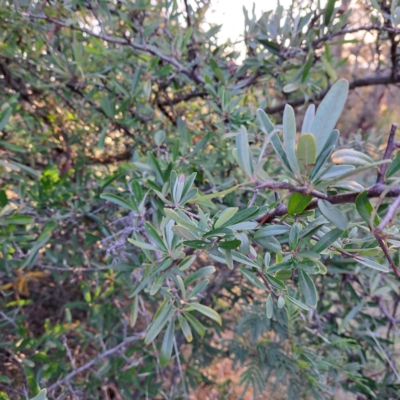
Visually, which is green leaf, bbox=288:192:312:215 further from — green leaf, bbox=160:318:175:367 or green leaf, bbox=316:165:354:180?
green leaf, bbox=160:318:175:367

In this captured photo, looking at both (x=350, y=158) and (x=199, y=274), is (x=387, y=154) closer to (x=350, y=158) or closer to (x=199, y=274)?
(x=350, y=158)

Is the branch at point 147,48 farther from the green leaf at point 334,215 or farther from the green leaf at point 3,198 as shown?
the green leaf at point 334,215

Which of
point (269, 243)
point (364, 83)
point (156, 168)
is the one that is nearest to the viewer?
point (269, 243)

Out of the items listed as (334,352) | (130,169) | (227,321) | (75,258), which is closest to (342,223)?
(130,169)

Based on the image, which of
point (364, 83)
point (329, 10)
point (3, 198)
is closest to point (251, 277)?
point (3, 198)

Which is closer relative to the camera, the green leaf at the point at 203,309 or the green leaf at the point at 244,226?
the green leaf at the point at 244,226

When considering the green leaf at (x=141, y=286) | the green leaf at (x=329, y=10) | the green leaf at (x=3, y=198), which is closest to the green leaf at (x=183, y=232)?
the green leaf at (x=141, y=286)

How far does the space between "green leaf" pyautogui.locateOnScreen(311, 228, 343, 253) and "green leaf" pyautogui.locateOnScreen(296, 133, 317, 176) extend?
67 millimetres

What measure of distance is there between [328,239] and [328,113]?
11 cm

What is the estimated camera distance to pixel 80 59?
2.46 feet

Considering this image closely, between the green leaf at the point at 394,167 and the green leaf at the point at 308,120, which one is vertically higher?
the green leaf at the point at 308,120

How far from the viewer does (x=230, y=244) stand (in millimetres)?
296

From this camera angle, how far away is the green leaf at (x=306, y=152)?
23cm

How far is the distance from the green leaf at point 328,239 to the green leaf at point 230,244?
74mm
